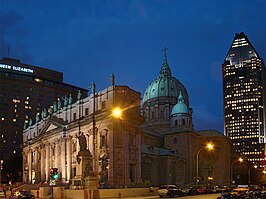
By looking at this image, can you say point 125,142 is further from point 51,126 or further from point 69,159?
point 51,126

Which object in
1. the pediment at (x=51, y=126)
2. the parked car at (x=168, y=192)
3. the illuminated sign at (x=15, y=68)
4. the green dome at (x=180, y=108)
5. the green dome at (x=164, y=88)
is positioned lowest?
the parked car at (x=168, y=192)

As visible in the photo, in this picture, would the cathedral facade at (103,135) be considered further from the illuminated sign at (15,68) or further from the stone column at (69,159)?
the illuminated sign at (15,68)

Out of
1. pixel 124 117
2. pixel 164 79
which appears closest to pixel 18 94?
pixel 164 79

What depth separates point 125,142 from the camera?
91.0 metres

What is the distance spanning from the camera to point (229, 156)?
145750 mm

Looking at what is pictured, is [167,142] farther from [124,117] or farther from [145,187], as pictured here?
[145,187]

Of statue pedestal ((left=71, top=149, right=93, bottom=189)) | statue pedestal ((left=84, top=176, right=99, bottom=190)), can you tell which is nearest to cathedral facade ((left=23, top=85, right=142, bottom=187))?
statue pedestal ((left=71, top=149, right=93, bottom=189))

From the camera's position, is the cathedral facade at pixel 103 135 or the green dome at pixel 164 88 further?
the green dome at pixel 164 88

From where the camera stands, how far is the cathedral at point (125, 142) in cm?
8900

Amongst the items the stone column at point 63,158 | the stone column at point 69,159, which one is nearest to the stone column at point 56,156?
the stone column at point 63,158

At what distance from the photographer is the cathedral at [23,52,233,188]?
89.0m

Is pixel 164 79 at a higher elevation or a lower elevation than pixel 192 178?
higher

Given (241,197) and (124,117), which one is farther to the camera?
(124,117)

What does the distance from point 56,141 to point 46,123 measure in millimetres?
7398
